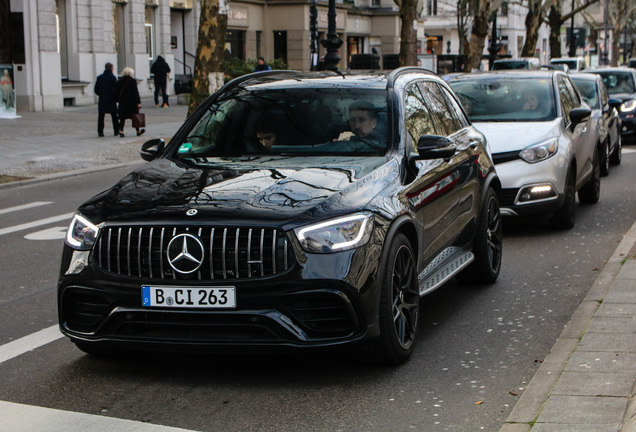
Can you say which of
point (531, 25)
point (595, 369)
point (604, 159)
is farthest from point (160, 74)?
point (595, 369)

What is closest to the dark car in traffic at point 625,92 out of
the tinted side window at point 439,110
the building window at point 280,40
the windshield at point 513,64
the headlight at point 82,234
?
the windshield at point 513,64

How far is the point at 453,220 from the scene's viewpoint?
7047 millimetres

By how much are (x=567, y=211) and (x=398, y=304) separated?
555 centimetres

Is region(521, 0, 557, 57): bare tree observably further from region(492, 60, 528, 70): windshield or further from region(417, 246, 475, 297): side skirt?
region(417, 246, 475, 297): side skirt

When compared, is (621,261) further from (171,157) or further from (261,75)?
Answer: (171,157)

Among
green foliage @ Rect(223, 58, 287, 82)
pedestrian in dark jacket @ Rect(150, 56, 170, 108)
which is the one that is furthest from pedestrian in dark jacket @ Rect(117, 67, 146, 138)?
green foliage @ Rect(223, 58, 287, 82)

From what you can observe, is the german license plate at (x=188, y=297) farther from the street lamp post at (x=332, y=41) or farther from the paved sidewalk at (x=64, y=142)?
the street lamp post at (x=332, y=41)

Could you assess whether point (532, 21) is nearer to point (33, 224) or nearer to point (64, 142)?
point (64, 142)

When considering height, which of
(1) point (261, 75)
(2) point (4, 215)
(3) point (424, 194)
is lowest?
(2) point (4, 215)

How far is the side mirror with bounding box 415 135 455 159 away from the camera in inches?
249

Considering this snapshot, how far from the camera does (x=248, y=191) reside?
5.54 meters

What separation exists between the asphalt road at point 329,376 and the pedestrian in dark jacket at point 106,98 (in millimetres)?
16223

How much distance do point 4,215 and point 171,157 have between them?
22.3 feet


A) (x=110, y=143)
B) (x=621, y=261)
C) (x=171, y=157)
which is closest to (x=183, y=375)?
(x=171, y=157)
